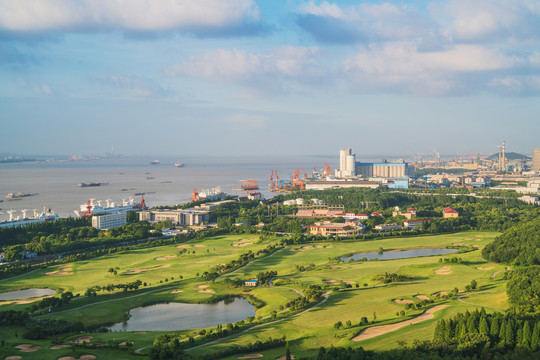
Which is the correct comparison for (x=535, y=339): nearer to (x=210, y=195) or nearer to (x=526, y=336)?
(x=526, y=336)

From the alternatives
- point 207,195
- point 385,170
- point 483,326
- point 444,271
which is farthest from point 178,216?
point 385,170

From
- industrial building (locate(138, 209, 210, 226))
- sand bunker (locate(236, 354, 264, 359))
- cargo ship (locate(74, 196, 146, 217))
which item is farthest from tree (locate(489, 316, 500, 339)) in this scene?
cargo ship (locate(74, 196, 146, 217))

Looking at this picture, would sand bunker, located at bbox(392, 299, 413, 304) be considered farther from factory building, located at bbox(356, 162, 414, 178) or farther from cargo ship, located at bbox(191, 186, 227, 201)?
factory building, located at bbox(356, 162, 414, 178)

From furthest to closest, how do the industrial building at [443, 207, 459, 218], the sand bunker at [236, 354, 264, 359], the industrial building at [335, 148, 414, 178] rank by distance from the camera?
the industrial building at [335, 148, 414, 178], the industrial building at [443, 207, 459, 218], the sand bunker at [236, 354, 264, 359]

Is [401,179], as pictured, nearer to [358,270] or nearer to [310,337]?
[358,270]

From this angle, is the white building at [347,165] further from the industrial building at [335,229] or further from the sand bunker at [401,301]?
the sand bunker at [401,301]

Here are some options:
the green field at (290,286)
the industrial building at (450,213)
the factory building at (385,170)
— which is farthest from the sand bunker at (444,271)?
the factory building at (385,170)

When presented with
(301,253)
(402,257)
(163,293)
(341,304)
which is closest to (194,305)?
(163,293)
